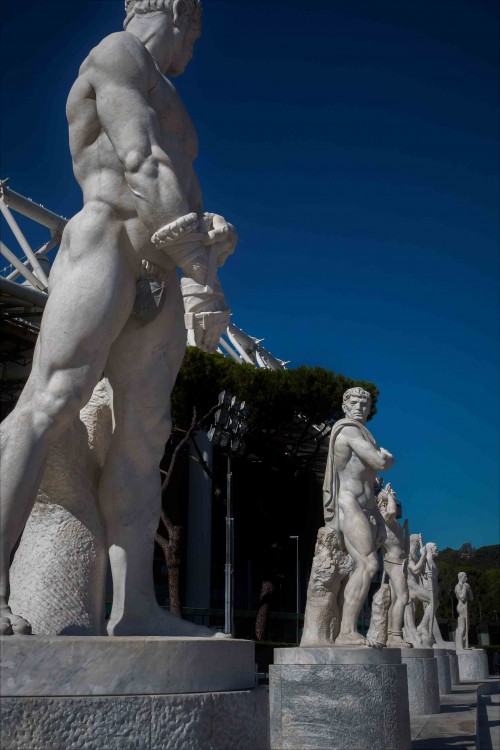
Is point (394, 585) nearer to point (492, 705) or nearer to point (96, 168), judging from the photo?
point (492, 705)

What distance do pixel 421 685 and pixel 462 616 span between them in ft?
44.6

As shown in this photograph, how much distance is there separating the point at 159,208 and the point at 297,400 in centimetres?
2501

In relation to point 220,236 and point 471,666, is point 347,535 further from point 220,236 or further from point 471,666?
point 471,666

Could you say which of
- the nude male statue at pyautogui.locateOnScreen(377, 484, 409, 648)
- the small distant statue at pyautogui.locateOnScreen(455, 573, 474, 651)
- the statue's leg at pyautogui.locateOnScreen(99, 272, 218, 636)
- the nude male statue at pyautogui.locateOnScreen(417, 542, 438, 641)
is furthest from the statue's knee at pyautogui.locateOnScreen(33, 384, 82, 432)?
the small distant statue at pyautogui.locateOnScreen(455, 573, 474, 651)

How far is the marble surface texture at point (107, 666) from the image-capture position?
7.32 feet

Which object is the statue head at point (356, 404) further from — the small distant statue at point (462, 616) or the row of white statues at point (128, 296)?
the small distant statue at point (462, 616)

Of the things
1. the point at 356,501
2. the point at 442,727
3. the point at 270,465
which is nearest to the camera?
the point at 356,501

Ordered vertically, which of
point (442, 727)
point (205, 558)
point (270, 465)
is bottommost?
point (442, 727)

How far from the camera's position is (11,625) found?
238 cm

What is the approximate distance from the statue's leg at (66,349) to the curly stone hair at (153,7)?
1.10 metres

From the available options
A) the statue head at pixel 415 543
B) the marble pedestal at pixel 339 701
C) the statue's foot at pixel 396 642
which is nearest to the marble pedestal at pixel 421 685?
the statue's foot at pixel 396 642

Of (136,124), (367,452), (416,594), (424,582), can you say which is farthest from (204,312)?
(424,582)

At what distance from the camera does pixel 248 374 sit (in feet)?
88.3

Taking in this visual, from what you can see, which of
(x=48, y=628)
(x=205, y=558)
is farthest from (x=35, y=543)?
(x=205, y=558)
